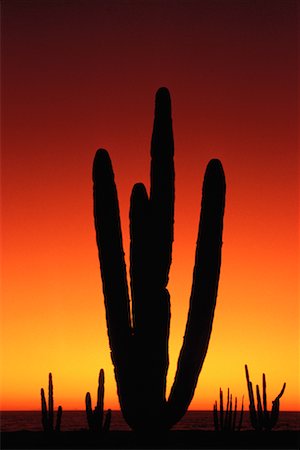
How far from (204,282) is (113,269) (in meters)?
1.35

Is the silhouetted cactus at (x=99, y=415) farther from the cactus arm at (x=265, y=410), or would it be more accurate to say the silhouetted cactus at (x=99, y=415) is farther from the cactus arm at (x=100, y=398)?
the cactus arm at (x=265, y=410)

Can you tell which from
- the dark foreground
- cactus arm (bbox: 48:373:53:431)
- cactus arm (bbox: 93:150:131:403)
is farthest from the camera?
cactus arm (bbox: 48:373:53:431)

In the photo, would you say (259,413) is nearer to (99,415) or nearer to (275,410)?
(275,410)

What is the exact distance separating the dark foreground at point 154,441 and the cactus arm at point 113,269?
850 mm

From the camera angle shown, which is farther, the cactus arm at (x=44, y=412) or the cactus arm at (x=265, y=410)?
the cactus arm at (x=265, y=410)

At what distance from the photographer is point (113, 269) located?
13211 mm

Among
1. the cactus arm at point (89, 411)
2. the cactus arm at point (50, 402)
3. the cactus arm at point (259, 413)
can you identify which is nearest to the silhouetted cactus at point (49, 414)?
the cactus arm at point (50, 402)

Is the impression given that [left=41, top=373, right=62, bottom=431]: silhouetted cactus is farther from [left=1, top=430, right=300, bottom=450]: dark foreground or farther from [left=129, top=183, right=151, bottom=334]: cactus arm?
[left=129, top=183, right=151, bottom=334]: cactus arm

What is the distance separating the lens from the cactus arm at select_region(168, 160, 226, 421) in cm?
1325

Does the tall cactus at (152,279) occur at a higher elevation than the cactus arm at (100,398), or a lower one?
higher

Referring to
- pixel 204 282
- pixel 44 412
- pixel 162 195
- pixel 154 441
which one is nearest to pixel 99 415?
pixel 44 412

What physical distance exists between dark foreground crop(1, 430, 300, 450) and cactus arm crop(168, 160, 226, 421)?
0.98 meters

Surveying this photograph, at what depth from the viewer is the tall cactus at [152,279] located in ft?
43.0

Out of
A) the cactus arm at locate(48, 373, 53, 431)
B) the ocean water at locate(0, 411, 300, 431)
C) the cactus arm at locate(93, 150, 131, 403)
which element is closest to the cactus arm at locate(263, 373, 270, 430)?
the cactus arm at locate(48, 373, 53, 431)
